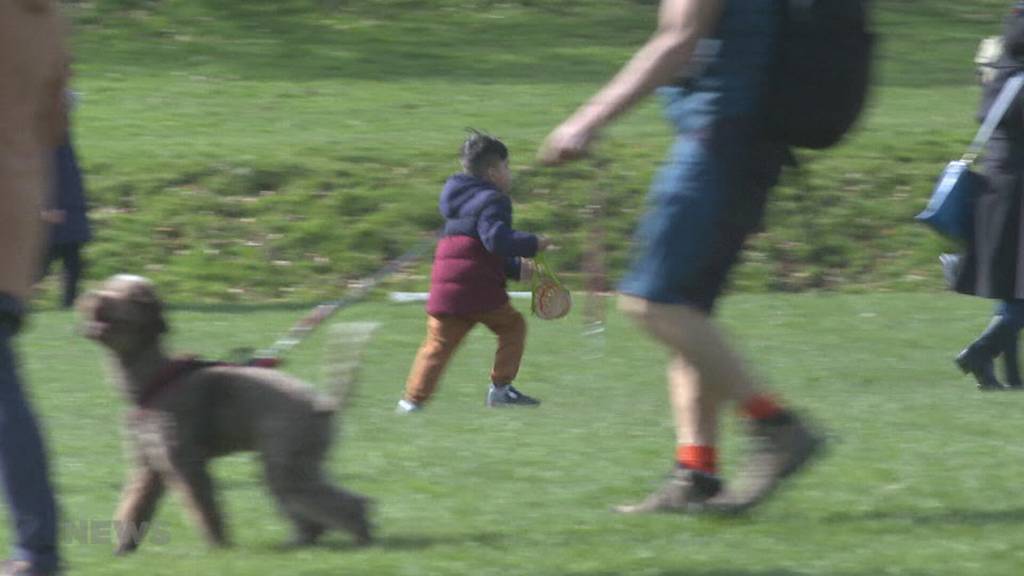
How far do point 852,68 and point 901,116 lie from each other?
15.7m

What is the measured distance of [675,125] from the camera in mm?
5266

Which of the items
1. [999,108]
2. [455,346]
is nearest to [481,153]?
[455,346]

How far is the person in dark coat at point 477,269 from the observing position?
9016mm

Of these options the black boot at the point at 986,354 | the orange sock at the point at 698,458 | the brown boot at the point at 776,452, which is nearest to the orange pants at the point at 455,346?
the black boot at the point at 986,354

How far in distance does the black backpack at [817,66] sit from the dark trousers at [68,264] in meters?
4.27

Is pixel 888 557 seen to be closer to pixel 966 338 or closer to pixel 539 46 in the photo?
pixel 966 338

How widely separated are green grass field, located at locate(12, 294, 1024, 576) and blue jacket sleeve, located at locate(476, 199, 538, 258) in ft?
2.39

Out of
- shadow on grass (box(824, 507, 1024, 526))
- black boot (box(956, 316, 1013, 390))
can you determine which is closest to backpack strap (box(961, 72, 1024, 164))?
black boot (box(956, 316, 1013, 390))

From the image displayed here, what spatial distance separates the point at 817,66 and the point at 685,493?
3.91ft

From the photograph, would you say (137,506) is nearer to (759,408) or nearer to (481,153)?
(759,408)

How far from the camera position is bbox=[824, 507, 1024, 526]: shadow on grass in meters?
5.24

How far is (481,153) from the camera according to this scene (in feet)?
29.6

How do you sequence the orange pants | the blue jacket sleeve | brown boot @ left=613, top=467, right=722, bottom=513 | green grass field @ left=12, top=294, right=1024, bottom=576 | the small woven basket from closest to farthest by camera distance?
green grass field @ left=12, top=294, right=1024, bottom=576 → brown boot @ left=613, top=467, right=722, bottom=513 → the blue jacket sleeve → the orange pants → the small woven basket

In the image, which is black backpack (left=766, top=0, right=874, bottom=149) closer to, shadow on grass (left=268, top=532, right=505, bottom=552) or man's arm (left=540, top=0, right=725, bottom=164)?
man's arm (left=540, top=0, right=725, bottom=164)
